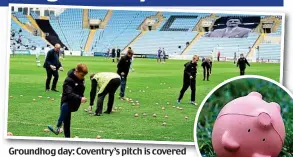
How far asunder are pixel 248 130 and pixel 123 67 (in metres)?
2.67

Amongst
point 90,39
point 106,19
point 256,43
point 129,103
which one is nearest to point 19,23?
point 90,39

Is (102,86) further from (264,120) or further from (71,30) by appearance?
(264,120)

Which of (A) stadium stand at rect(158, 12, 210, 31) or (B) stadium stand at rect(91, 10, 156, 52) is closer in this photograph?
(A) stadium stand at rect(158, 12, 210, 31)

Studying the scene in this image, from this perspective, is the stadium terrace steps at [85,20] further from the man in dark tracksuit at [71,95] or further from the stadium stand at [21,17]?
the man in dark tracksuit at [71,95]

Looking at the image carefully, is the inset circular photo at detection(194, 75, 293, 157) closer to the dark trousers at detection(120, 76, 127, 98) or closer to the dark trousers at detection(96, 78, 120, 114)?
the dark trousers at detection(96, 78, 120, 114)

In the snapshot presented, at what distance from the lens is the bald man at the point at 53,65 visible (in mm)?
7074

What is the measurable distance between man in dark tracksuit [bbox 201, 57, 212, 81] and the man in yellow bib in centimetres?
112

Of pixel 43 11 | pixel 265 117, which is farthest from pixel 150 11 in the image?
pixel 265 117

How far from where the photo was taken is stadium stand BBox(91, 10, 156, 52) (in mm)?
6985

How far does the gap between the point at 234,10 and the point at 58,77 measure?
2.27m

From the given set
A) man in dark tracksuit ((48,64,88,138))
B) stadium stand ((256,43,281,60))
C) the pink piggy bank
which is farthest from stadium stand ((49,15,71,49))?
the pink piggy bank

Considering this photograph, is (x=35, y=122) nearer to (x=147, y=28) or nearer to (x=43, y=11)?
(x=43, y=11)

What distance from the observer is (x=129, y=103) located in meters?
7.18

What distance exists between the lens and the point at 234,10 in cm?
665
